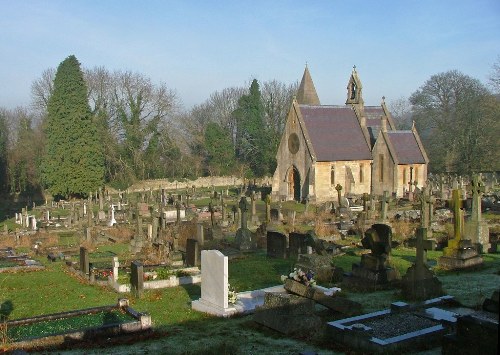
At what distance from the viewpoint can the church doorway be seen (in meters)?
40.8

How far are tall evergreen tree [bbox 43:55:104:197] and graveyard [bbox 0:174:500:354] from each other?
20.7 m

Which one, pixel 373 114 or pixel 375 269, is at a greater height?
pixel 373 114

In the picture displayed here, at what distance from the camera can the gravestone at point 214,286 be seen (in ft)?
35.2

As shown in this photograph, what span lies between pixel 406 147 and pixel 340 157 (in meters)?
6.58

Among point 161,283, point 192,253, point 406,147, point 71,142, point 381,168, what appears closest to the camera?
point 161,283

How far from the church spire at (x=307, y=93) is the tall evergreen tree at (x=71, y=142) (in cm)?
1896

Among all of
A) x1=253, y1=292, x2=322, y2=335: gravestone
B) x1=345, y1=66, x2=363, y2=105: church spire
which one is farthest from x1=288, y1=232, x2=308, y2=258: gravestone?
x1=345, y1=66, x2=363, y2=105: church spire

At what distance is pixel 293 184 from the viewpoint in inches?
1625

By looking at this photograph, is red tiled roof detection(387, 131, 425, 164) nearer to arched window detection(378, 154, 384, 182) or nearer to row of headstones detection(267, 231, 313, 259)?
arched window detection(378, 154, 384, 182)

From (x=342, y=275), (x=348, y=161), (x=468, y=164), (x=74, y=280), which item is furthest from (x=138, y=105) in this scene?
(x=342, y=275)

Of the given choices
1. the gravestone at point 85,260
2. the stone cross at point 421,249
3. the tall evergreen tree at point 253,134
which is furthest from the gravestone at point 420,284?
the tall evergreen tree at point 253,134

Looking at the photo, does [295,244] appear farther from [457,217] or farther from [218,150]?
[218,150]

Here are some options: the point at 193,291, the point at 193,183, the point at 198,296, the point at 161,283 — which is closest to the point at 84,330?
the point at 198,296

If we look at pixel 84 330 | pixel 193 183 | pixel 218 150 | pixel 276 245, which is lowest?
pixel 84 330
